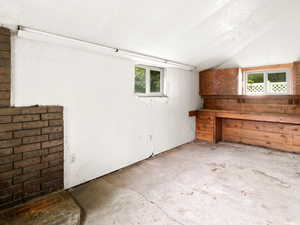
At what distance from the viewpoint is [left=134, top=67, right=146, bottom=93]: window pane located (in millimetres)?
3410

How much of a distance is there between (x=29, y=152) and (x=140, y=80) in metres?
2.18

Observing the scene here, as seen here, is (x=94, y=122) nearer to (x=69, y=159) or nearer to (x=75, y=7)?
(x=69, y=159)

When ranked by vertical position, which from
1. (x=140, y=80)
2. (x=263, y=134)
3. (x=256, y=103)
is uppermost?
(x=140, y=80)

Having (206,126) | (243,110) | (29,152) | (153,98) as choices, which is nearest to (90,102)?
(29,152)

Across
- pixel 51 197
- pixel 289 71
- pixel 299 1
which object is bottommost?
pixel 51 197

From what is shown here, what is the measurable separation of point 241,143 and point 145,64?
315 centimetres

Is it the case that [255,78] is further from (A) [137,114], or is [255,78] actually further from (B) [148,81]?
(A) [137,114]

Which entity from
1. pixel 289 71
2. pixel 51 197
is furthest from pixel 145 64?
pixel 289 71

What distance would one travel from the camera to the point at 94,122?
2598mm

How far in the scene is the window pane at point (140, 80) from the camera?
11.2ft

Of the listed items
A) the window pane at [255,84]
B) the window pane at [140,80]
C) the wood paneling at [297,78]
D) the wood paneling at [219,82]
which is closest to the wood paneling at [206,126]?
the wood paneling at [219,82]

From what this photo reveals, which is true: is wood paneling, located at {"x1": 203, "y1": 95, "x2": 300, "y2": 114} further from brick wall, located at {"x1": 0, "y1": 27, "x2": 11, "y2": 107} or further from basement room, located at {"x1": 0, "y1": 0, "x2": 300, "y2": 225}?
brick wall, located at {"x1": 0, "y1": 27, "x2": 11, "y2": 107}

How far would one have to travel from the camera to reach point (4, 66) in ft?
6.01

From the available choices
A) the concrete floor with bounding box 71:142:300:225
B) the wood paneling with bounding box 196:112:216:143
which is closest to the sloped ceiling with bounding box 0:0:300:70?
the wood paneling with bounding box 196:112:216:143
